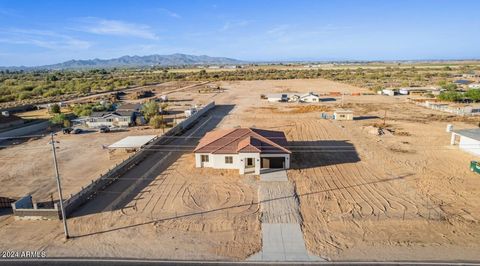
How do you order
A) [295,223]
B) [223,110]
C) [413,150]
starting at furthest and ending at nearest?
[223,110] → [413,150] → [295,223]

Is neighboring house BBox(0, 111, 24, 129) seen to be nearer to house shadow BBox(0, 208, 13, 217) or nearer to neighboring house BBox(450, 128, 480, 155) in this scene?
house shadow BBox(0, 208, 13, 217)

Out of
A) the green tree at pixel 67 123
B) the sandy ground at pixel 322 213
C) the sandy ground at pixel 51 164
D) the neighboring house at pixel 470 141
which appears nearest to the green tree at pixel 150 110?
the sandy ground at pixel 51 164

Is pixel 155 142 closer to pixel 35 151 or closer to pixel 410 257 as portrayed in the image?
pixel 35 151

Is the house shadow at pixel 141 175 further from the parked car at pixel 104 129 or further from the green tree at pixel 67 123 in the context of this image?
the green tree at pixel 67 123

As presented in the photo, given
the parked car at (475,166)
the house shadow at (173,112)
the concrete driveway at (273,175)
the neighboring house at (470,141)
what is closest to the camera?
the concrete driveway at (273,175)

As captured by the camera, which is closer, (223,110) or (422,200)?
(422,200)

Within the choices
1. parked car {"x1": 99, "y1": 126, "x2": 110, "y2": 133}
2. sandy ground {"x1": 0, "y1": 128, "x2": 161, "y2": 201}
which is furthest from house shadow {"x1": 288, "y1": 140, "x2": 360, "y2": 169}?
parked car {"x1": 99, "y1": 126, "x2": 110, "y2": 133}

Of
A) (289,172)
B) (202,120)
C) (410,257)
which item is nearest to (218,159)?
(289,172)
